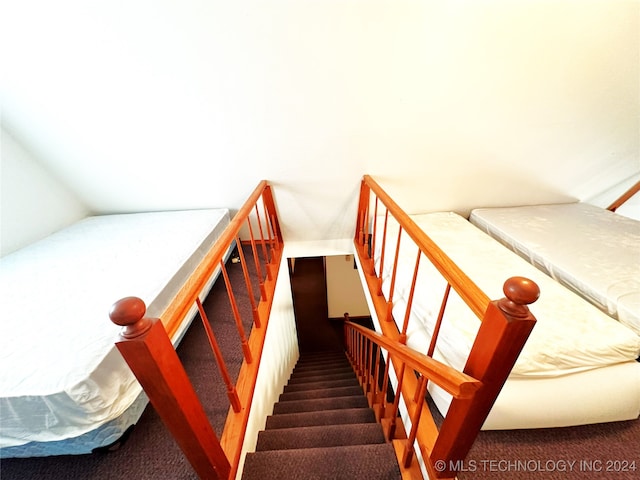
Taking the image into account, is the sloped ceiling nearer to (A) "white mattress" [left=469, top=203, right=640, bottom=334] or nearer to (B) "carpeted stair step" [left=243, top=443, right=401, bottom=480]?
(A) "white mattress" [left=469, top=203, right=640, bottom=334]

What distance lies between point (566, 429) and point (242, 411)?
54.7 inches

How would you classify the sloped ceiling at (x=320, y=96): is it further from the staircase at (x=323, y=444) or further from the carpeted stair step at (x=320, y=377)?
the carpeted stair step at (x=320, y=377)

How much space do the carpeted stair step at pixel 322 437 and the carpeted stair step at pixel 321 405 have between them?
58 centimetres

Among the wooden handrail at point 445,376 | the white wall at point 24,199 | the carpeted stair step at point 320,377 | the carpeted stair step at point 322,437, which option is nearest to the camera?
the wooden handrail at point 445,376

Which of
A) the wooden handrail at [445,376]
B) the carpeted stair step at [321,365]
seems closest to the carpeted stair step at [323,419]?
the wooden handrail at [445,376]

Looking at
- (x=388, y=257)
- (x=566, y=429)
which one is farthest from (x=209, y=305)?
(x=566, y=429)

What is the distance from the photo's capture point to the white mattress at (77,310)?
842 mm

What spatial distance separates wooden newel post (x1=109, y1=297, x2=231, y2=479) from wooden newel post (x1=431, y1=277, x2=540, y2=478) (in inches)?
29.7

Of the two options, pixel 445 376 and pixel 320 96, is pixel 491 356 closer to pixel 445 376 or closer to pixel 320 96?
pixel 445 376

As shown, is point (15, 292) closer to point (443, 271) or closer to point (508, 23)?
point (443, 271)

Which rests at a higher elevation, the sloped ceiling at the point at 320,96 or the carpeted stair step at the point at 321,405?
the sloped ceiling at the point at 320,96

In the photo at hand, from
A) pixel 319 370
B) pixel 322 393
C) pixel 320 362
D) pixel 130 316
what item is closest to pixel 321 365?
pixel 320 362

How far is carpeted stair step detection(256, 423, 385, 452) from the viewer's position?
1.31m

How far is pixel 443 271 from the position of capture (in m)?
0.77
